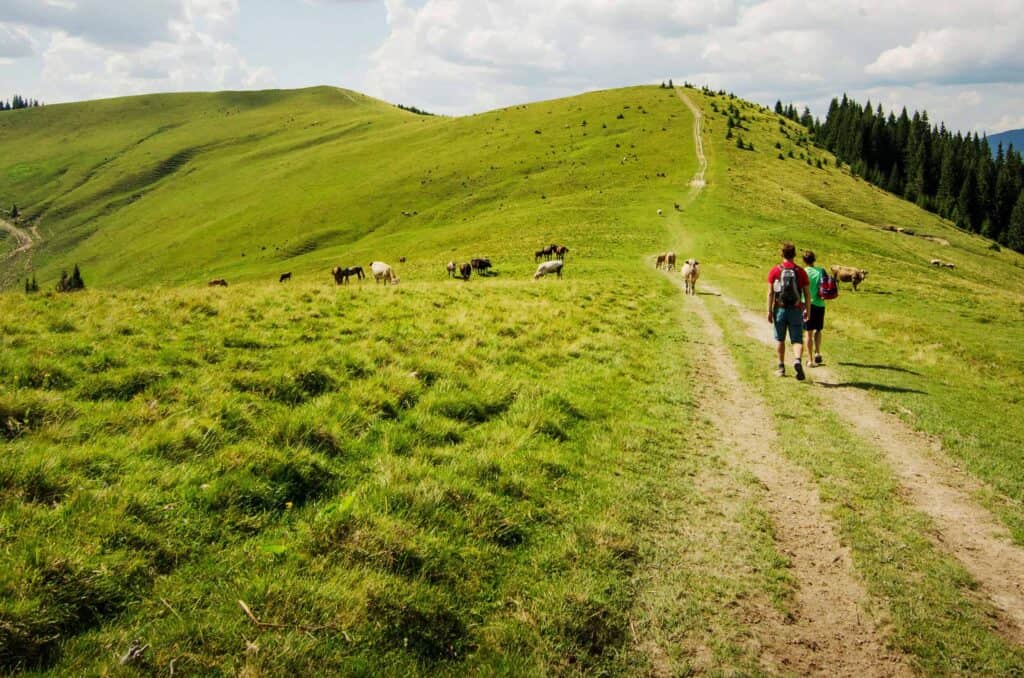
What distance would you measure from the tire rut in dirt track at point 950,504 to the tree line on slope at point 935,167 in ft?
389

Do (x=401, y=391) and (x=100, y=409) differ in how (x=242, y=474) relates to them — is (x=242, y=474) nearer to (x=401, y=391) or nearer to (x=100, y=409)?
(x=100, y=409)

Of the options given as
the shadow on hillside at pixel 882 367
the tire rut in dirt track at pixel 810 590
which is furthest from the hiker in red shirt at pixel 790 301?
the tire rut in dirt track at pixel 810 590

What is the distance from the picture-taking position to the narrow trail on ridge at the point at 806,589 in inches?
184

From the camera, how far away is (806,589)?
5586 millimetres

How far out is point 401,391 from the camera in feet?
30.7

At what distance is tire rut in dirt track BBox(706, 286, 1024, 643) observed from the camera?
5.68 m

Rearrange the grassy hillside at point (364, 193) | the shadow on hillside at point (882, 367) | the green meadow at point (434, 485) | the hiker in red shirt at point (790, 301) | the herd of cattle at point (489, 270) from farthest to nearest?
the grassy hillside at point (364, 193)
the herd of cattle at point (489, 270)
the shadow on hillside at point (882, 367)
the hiker in red shirt at point (790, 301)
the green meadow at point (434, 485)

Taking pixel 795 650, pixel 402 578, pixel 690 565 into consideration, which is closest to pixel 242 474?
pixel 402 578

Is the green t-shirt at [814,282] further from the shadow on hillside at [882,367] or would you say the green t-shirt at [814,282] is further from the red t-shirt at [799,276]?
the shadow on hillside at [882,367]

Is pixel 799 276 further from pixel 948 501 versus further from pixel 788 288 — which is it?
pixel 948 501

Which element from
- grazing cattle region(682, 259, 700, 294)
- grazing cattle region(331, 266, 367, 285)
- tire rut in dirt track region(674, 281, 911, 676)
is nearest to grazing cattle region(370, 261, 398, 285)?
grazing cattle region(331, 266, 367, 285)

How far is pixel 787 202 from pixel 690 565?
68916mm

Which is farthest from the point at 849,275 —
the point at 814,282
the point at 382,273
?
the point at 382,273

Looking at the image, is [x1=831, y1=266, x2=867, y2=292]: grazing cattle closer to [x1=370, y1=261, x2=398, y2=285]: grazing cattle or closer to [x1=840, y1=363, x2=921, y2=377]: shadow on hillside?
[x1=840, y1=363, x2=921, y2=377]: shadow on hillside
